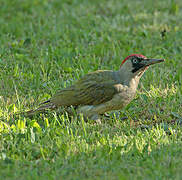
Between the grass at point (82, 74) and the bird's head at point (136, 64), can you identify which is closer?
the grass at point (82, 74)

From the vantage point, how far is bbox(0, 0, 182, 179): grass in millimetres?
4309

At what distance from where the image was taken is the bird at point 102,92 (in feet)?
18.9

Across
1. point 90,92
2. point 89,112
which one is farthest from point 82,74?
point 89,112

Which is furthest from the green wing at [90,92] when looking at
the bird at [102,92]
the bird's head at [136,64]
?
the bird's head at [136,64]

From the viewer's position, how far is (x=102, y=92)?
18.9 feet

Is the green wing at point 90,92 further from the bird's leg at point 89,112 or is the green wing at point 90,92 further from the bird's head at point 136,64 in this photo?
the bird's head at point 136,64

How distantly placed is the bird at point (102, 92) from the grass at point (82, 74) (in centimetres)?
20

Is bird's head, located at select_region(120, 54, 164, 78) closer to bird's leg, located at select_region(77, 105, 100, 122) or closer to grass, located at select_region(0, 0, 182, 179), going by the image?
grass, located at select_region(0, 0, 182, 179)

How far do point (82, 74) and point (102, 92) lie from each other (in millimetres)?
1349

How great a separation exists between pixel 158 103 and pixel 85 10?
481cm

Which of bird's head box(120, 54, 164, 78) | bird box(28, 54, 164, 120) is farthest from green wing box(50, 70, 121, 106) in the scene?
bird's head box(120, 54, 164, 78)

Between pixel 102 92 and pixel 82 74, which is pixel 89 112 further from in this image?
pixel 82 74

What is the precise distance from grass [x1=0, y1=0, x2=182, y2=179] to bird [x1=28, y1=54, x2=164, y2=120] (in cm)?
20

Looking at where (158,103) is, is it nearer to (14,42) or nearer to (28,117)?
(28,117)
